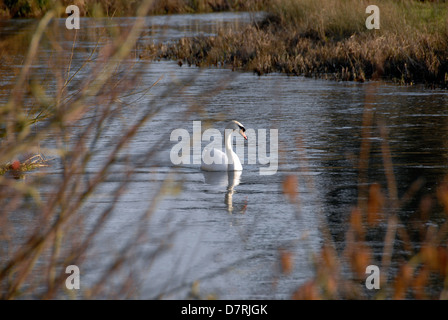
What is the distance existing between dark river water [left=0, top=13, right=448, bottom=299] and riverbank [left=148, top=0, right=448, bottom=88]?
41.4 inches

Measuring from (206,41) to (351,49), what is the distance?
614 cm

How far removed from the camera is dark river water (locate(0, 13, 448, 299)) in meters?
6.72

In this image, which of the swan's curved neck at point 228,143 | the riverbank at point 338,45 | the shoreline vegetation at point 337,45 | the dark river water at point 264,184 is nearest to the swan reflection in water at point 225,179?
the dark river water at point 264,184

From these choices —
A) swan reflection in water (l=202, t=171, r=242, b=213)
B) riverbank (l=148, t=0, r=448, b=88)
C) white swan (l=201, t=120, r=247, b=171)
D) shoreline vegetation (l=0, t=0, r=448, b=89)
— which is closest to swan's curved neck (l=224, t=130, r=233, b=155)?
white swan (l=201, t=120, r=247, b=171)

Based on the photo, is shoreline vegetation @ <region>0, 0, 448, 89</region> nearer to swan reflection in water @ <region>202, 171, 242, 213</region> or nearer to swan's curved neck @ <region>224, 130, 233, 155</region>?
swan's curved neck @ <region>224, 130, 233, 155</region>

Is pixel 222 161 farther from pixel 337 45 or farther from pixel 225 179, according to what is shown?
pixel 337 45

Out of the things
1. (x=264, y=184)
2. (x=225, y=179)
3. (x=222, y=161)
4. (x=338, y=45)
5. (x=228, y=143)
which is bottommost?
(x=264, y=184)

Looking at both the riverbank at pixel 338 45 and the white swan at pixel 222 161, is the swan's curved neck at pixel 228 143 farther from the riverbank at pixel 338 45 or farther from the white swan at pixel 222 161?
the riverbank at pixel 338 45

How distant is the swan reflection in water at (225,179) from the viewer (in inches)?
430

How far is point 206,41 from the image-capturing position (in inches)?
1046

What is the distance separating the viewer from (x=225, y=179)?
11.5 m

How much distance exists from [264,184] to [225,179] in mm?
763

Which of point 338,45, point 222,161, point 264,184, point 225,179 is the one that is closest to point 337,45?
point 338,45
